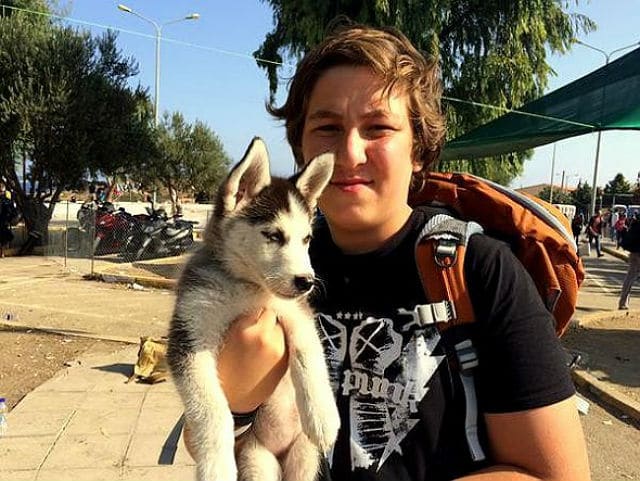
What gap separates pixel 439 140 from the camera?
2465 mm

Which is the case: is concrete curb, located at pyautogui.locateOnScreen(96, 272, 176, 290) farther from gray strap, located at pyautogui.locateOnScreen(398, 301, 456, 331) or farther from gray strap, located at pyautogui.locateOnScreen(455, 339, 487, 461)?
gray strap, located at pyautogui.locateOnScreen(455, 339, 487, 461)

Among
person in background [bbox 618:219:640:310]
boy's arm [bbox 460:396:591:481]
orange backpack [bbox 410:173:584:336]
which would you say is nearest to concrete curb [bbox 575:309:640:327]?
person in background [bbox 618:219:640:310]

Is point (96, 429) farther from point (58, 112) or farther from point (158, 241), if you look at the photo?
point (58, 112)

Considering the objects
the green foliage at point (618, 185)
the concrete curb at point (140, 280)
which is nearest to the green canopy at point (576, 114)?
the concrete curb at point (140, 280)

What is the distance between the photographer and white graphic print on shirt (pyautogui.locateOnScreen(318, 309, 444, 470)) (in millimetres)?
1907

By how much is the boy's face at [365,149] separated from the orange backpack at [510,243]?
191mm

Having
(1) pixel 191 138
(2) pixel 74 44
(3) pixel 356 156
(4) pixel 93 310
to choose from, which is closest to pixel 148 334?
(4) pixel 93 310

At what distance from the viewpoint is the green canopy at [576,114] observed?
7574 mm

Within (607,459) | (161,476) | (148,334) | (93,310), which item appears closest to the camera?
(161,476)

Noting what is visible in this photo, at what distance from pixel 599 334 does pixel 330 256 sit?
10.3 metres

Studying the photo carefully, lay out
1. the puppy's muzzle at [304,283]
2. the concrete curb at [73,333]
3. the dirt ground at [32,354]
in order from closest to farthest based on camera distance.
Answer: the puppy's muzzle at [304,283] < the dirt ground at [32,354] < the concrete curb at [73,333]

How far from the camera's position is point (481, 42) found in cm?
2098

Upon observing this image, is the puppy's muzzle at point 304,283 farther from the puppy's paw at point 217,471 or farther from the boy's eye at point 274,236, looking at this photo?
the puppy's paw at point 217,471

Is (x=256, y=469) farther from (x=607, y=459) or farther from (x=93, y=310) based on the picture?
(x=93, y=310)
